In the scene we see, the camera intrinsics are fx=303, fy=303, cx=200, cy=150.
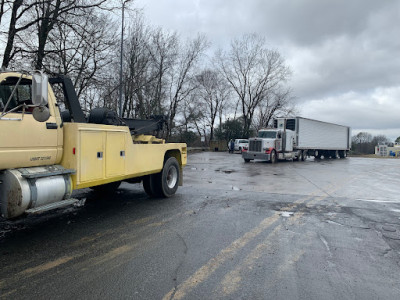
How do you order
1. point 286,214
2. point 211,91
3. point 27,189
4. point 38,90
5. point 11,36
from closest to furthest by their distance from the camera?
1. point 38,90
2. point 27,189
3. point 286,214
4. point 11,36
5. point 211,91

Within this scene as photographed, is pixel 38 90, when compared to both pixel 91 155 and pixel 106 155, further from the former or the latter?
pixel 106 155

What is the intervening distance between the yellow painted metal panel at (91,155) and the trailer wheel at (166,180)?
2.54m

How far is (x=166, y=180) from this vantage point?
7.68 m

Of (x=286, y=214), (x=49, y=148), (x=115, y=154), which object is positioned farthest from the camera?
(x=286, y=214)

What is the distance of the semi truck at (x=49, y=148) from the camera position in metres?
3.90

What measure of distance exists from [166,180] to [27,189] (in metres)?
3.99

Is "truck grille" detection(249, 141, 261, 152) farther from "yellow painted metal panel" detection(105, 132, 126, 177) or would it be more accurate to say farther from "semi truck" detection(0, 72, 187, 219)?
"yellow painted metal panel" detection(105, 132, 126, 177)

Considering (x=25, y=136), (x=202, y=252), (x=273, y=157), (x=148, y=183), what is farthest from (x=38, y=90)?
(x=273, y=157)

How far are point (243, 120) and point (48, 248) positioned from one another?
166ft

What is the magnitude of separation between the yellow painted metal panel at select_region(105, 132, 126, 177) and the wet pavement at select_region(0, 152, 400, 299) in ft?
3.16

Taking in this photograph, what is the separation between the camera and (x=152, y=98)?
93.5 feet

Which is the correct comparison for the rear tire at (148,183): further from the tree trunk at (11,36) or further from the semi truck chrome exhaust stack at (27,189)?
the tree trunk at (11,36)

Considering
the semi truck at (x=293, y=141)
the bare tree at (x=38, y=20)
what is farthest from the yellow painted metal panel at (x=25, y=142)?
the semi truck at (x=293, y=141)

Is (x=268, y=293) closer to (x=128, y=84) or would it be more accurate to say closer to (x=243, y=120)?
(x=128, y=84)
